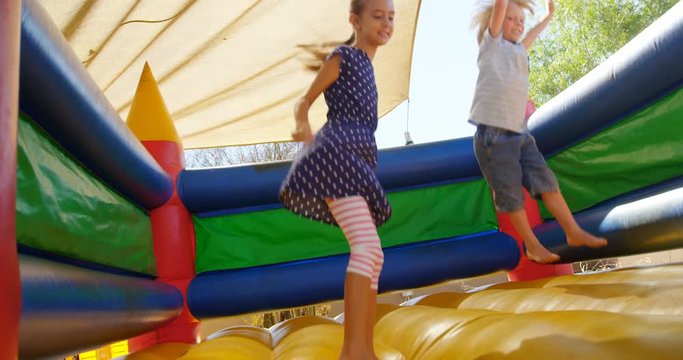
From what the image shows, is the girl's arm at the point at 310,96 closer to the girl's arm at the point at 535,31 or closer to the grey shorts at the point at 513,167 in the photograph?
the grey shorts at the point at 513,167

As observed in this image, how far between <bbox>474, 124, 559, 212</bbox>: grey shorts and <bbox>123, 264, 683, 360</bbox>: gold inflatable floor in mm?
348

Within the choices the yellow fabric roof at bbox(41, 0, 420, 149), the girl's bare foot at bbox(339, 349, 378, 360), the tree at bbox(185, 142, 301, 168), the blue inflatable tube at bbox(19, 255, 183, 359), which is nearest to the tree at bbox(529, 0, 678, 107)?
the tree at bbox(185, 142, 301, 168)

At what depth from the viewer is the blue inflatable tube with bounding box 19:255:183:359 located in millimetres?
1013

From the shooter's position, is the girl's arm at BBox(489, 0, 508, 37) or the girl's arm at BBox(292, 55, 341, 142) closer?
the girl's arm at BBox(292, 55, 341, 142)

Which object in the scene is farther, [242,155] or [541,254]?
[242,155]

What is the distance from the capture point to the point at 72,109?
1.42 meters

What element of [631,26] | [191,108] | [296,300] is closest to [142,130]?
[296,300]

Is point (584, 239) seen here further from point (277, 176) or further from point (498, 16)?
point (277, 176)

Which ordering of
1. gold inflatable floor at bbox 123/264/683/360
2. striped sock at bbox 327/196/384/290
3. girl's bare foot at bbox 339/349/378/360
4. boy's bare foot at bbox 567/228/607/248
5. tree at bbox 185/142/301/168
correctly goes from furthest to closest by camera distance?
1. tree at bbox 185/142/301/168
2. boy's bare foot at bbox 567/228/607/248
3. striped sock at bbox 327/196/384/290
4. girl's bare foot at bbox 339/349/378/360
5. gold inflatable floor at bbox 123/264/683/360

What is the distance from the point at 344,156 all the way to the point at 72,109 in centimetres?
66

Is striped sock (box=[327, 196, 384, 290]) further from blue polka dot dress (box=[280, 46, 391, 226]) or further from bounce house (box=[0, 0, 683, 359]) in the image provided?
bounce house (box=[0, 0, 683, 359])

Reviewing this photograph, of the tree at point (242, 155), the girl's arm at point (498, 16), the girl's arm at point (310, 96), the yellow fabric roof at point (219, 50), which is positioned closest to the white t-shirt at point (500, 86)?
the girl's arm at point (498, 16)

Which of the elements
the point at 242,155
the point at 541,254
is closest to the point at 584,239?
the point at 541,254

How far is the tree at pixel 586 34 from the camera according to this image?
37.1 feet
